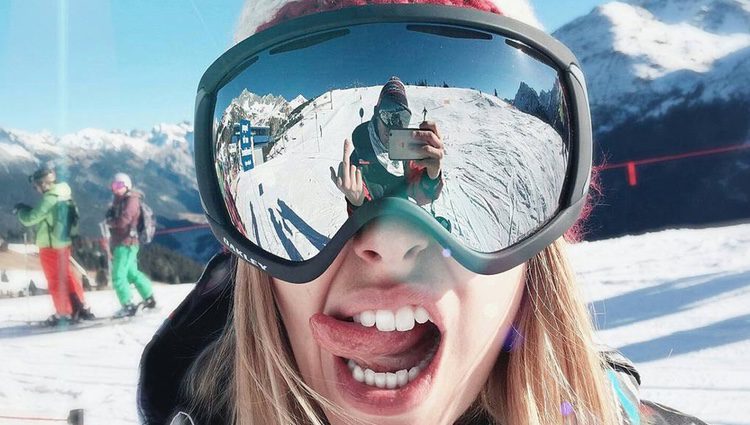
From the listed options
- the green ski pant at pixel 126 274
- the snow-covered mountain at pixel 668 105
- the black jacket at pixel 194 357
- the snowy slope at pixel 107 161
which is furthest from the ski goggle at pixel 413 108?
the snowy slope at pixel 107 161

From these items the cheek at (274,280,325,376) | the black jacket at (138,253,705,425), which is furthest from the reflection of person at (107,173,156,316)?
the cheek at (274,280,325,376)

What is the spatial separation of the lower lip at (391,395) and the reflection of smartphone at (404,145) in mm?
271

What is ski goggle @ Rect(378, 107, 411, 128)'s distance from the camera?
0.84 metres

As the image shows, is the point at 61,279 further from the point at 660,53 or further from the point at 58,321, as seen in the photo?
the point at 660,53

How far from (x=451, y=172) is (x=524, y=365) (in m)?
0.39

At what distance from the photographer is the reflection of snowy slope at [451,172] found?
854mm

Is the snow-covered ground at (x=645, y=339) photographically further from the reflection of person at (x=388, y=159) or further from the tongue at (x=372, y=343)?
the reflection of person at (x=388, y=159)

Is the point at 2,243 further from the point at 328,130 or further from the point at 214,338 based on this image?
the point at 328,130

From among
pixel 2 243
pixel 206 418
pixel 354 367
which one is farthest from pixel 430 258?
pixel 2 243

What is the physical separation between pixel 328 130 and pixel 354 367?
1.16 feet

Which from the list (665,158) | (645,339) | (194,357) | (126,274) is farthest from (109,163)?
(194,357)

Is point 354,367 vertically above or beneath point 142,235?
above

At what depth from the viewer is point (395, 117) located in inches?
33.2

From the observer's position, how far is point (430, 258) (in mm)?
832
